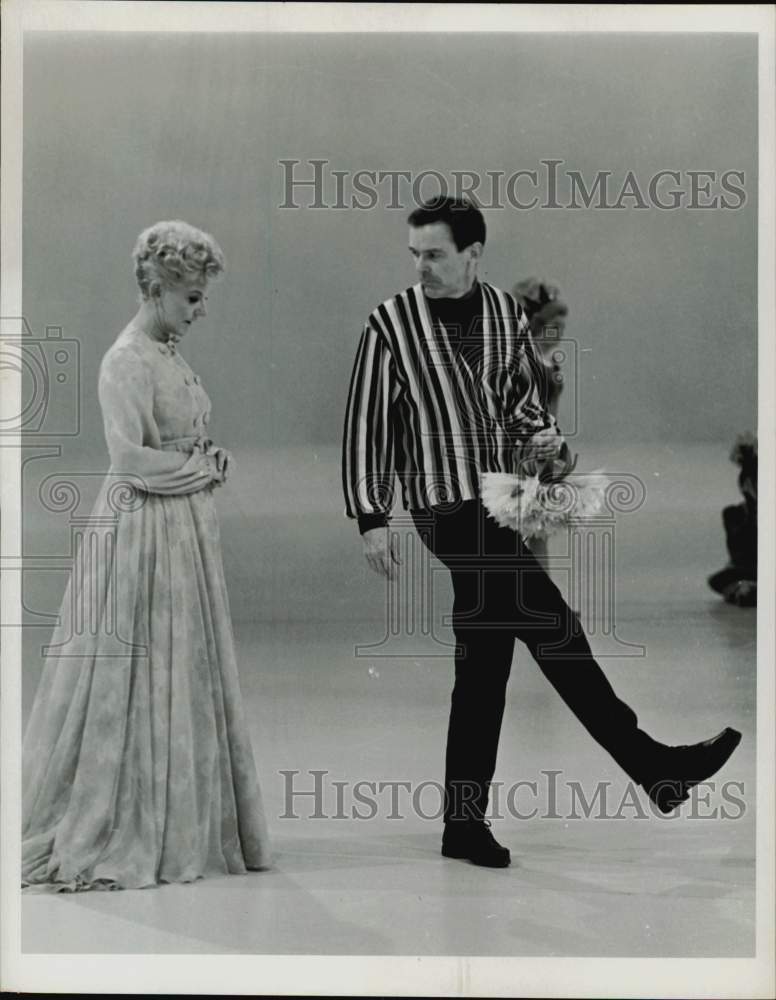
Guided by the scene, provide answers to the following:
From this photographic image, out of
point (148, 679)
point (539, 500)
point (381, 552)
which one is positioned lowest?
point (148, 679)

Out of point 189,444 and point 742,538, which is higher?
point 189,444

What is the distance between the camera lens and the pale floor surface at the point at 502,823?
3.76 m

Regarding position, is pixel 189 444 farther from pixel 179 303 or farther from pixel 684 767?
pixel 684 767

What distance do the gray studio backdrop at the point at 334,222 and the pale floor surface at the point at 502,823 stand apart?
0.27 meters

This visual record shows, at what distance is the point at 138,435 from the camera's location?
3.73 metres

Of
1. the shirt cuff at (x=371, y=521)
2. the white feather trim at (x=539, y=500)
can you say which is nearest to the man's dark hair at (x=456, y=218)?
the white feather trim at (x=539, y=500)

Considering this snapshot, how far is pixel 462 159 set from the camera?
378 cm

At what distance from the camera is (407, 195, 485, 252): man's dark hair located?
3.79 m

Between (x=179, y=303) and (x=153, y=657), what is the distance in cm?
100

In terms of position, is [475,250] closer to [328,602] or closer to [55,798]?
[328,602]

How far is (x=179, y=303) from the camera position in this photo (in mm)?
3787

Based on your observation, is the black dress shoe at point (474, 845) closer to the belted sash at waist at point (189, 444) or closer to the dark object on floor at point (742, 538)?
the dark object on floor at point (742, 538)

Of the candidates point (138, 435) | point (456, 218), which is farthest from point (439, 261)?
point (138, 435)

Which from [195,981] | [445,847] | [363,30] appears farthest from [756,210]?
[195,981]
